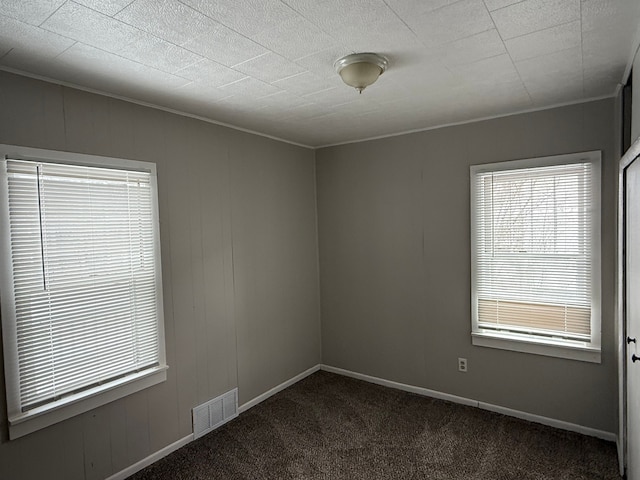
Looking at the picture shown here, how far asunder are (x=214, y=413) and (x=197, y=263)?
1.24 metres

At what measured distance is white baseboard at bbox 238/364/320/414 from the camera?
3.40m

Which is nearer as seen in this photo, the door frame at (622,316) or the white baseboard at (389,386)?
the door frame at (622,316)

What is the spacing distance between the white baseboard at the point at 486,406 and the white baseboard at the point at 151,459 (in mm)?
1805

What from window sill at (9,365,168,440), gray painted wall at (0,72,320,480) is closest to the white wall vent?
gray painted wall at (0,72,320,480)

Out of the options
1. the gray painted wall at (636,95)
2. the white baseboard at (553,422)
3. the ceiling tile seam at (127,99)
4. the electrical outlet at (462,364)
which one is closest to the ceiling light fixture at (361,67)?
the gray painted wall at (636,95)

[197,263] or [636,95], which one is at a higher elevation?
[636,95]

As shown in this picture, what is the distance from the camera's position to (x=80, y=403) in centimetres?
226

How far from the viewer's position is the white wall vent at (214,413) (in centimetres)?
296

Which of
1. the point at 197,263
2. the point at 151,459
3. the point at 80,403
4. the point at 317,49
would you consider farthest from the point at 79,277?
the point at 317,49

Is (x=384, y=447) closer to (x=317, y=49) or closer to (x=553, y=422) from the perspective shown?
(x=553, y=422)

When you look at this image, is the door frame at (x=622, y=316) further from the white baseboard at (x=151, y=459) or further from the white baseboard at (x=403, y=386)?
the white baseboard at (x=151, y=459)

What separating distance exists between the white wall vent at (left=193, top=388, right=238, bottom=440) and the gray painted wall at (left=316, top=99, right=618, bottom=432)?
134 centimetres

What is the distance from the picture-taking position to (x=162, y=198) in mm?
2732

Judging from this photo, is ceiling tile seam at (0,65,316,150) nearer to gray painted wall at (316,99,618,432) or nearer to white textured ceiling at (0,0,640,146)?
white textured ceiling at (0,0,640,146)
